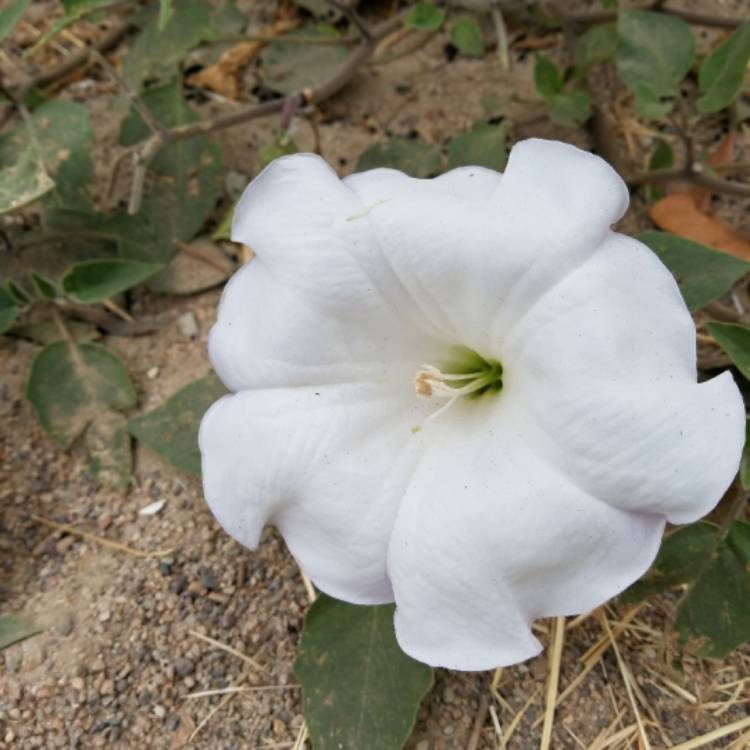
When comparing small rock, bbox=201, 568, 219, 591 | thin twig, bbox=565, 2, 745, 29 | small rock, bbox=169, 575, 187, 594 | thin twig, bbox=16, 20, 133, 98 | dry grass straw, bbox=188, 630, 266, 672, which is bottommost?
dry grass straw, bbox=188, 630, 266, 672

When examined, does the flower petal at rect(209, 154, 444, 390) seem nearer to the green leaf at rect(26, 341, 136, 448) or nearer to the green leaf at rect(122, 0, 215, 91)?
the green leaf at rect(26, 341, 136, 448)

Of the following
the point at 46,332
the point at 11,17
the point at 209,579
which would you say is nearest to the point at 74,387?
the point at 46,332

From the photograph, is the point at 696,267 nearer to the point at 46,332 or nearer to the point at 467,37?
the point at 467,37

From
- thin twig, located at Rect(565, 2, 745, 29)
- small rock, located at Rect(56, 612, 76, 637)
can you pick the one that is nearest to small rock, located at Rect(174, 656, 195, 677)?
small rock, located at Rect(56, 612, 76, 637)

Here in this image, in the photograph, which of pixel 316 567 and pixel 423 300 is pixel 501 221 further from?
pixel 316 567

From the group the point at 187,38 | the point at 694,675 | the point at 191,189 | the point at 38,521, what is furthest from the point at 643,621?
the point at 187,38

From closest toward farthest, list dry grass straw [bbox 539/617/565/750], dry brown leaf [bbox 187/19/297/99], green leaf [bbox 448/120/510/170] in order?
dry grass straw [bbox 539/617/565/750] → green leaf [bbox 448/120/510/170] → dry brown leaf [bbox 187/19/297/99]

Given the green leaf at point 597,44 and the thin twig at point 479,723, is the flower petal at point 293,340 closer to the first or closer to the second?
the thin twig at point 479,723
